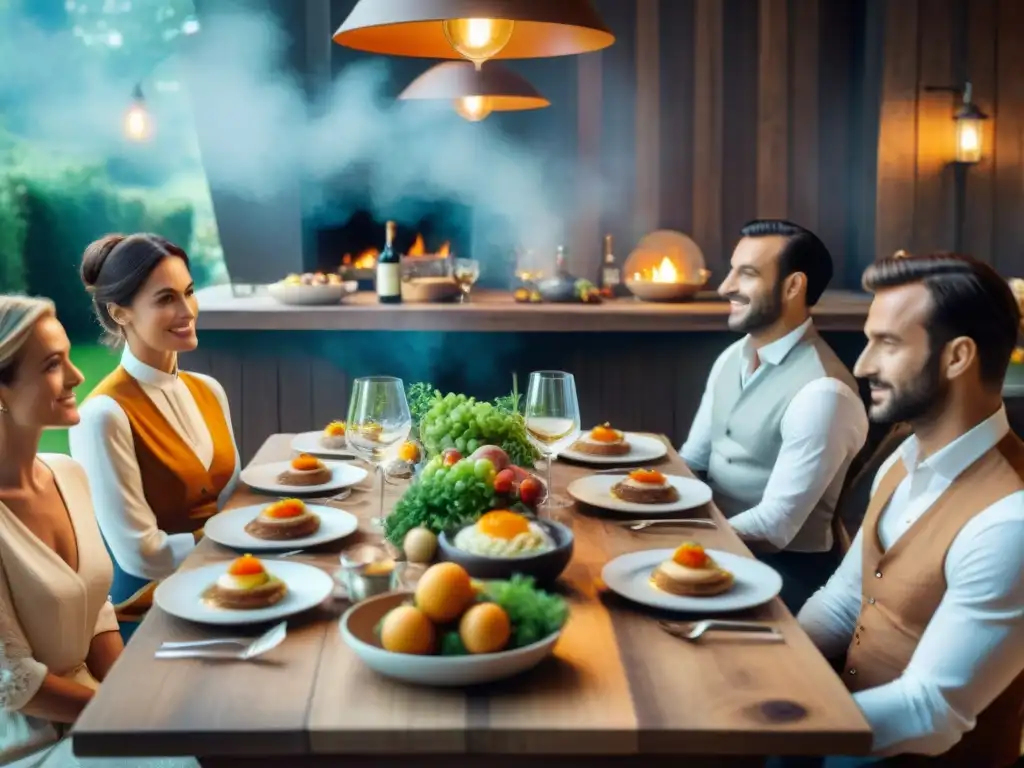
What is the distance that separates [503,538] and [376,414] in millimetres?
455

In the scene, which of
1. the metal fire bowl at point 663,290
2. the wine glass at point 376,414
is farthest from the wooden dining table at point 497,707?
the metal fire bowl at point 663,290

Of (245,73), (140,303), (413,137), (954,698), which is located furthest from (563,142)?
(954,698)

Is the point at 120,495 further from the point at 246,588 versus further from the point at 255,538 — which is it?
the point at 246,588

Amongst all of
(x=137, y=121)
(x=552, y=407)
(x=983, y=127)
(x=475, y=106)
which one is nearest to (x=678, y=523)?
Answer: (x=552, y=407)

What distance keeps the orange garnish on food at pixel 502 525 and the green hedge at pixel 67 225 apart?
6.06 m

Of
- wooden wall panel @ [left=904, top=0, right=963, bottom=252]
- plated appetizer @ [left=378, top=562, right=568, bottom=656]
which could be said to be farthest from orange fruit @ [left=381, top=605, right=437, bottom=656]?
wooden wall panel @ [left=904, top=0, right=963, bottom=252]

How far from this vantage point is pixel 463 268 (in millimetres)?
4613

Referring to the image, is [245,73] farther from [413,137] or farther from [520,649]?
[520,649]

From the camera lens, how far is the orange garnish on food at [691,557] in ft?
5.46

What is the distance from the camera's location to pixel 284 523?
76.9 inches

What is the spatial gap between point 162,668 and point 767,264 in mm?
1894

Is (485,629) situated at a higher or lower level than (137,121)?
lower

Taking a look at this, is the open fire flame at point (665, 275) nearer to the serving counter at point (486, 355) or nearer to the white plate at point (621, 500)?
the serving counter at point (486, 355)

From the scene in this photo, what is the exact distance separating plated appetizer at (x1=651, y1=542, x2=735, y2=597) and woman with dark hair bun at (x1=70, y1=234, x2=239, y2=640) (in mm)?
1133
